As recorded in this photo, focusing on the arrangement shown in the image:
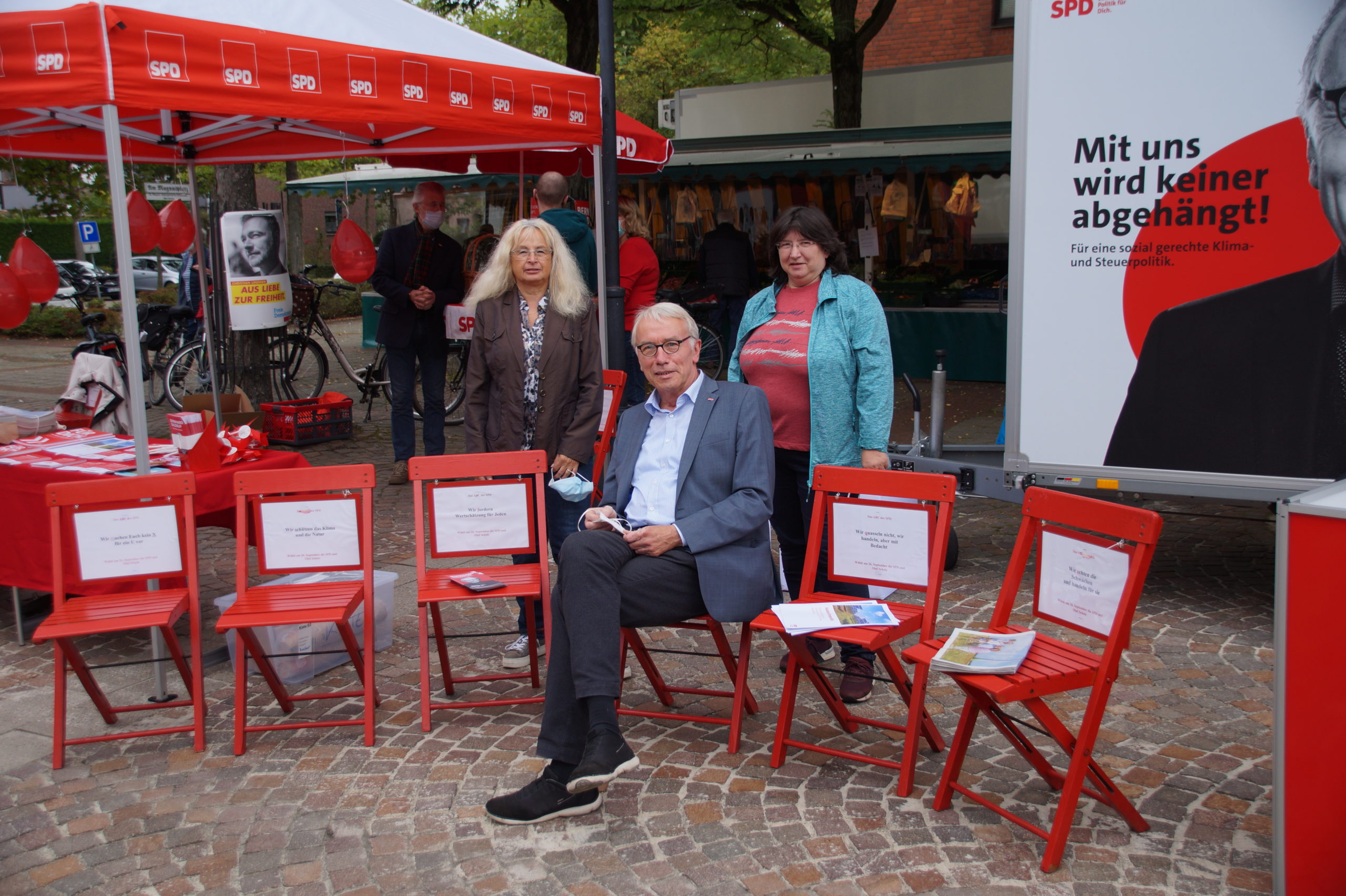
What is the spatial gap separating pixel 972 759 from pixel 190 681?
9.28 feet

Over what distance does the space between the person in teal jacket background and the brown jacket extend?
710 millimetres

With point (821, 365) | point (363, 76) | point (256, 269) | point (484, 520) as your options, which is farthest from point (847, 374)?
point (256, 269)

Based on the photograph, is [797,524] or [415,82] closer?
[797,524]

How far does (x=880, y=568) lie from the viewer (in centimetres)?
354

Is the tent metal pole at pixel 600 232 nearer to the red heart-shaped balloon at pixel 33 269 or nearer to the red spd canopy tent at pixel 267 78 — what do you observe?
the red spd canopy tent at pixel 267 78

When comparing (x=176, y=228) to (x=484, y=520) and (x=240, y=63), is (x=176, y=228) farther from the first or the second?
(x=484, y=520)

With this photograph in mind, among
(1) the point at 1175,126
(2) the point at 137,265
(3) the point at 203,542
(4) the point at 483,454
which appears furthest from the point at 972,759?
(2) the point at 137,265

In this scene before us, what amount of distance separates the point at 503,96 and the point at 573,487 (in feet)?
7.43

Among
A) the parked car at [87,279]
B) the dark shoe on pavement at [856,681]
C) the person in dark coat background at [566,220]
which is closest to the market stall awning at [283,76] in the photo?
the person in dark coat background at [566,220]

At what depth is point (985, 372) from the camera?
37.7ft

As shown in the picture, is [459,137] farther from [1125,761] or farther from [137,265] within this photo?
[137,265]

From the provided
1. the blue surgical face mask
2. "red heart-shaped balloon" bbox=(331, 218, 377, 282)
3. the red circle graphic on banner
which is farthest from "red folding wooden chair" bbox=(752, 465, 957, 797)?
"red heart-shaped balloon" bbox=(331, 218, 377, 282)

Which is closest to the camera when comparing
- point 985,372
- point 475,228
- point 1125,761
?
point 1125,761

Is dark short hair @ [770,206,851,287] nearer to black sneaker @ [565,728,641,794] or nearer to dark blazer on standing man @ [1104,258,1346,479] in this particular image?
dark blazer on standing man @ [1104,258,1346,479]
